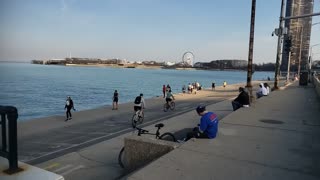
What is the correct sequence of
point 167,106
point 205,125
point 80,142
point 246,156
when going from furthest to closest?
1. point 167,106
2. point 80,142
3. point 205,125
4. point 246,156

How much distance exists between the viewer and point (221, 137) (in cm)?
839

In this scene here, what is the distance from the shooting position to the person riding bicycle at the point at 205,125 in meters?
7.72

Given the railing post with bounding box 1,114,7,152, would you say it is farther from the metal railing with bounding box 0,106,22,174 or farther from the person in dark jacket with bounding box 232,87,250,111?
the person in dark jacket with bounding box 232,87,250,111

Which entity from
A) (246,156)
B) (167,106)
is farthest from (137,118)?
(246,156)

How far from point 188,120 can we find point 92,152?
6.77m

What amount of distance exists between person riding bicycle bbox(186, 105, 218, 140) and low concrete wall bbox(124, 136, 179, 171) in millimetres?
1073

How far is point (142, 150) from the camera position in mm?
6922

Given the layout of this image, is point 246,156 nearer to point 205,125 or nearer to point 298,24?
point 205,125

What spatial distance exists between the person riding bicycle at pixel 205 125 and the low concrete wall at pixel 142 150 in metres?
1.07

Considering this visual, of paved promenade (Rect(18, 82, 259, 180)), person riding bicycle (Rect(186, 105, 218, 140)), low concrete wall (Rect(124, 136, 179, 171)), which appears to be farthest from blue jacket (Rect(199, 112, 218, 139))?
paved promenade (Rect(18, 82, 259, 180))

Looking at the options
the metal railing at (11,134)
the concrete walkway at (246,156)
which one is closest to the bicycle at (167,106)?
the concrete walkway at (246,156)

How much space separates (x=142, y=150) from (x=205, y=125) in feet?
5.92

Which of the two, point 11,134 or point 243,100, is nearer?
point 11,134

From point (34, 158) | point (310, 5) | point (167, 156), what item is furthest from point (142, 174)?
point (310, 5)
